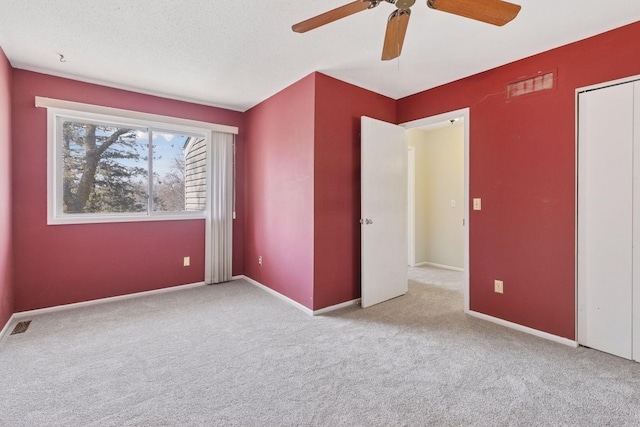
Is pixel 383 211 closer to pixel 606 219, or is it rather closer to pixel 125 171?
pixel 606 219

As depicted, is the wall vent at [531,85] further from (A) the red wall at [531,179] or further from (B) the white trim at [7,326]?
(B) the white trim at [7,326]

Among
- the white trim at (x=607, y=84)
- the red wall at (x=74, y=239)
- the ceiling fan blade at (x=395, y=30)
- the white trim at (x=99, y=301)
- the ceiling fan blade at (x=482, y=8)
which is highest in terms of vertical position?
the ceiling fan blade at (x=395, y=30)

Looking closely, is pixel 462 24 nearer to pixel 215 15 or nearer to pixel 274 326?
pixel 215 15

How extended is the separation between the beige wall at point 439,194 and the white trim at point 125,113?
3.10m

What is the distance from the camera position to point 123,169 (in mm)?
3500

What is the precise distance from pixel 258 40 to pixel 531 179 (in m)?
2.53

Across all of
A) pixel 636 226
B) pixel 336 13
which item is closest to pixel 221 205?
pixel 336 13

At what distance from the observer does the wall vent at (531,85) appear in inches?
97.0

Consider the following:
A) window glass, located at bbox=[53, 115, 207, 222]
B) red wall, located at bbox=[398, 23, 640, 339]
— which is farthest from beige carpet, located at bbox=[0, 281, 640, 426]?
window glass, located at bbox=[53, 115, 207, 222]

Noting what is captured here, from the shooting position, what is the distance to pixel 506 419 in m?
1.54

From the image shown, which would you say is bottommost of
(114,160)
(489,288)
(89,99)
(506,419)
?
(506,419)

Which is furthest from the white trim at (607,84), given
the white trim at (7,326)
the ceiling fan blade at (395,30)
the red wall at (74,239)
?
the white trim at (7,326)

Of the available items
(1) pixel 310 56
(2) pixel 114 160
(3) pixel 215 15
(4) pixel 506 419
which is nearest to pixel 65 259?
(2) pixel 114 160

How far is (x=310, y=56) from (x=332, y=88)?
501 mm
